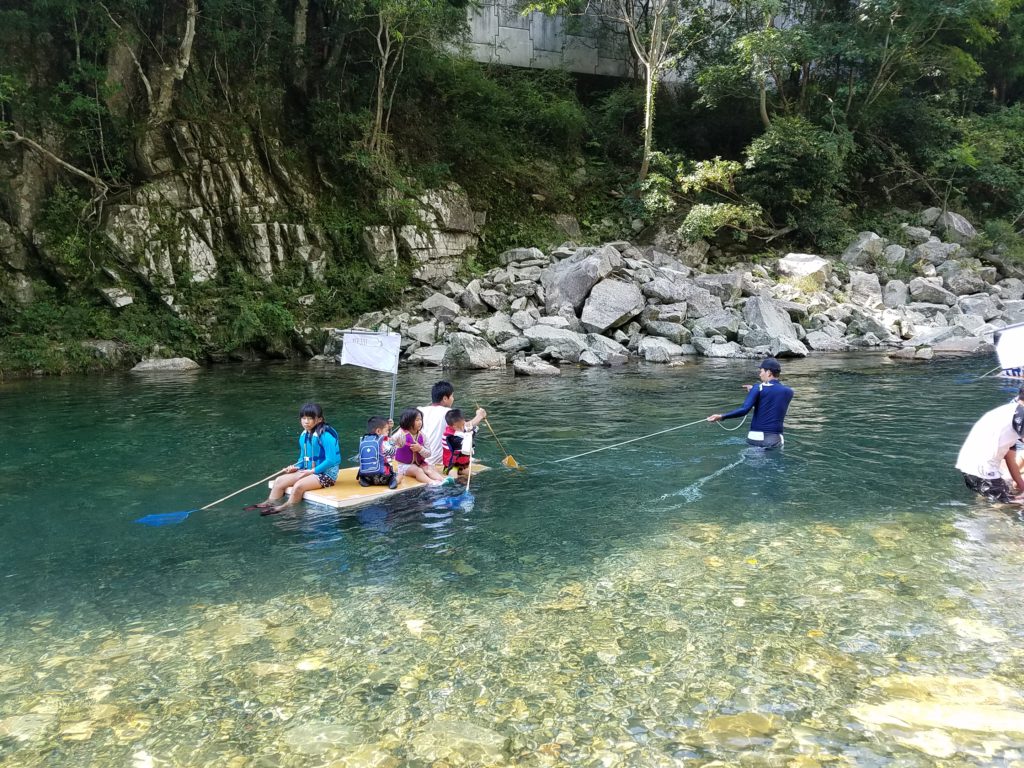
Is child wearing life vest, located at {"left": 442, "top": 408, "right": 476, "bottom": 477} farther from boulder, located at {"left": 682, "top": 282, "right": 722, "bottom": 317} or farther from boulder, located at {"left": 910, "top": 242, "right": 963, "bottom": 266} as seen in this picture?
boulder, located at {"left": 910, "top": 242, "right": 963, "bottom": 266}

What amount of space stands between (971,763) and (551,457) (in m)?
7.16

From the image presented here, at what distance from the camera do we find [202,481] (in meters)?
9.30

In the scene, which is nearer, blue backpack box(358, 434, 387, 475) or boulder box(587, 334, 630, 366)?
blue backpack box(358, 434, 387, 475)

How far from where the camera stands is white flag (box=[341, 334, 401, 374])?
9477mm

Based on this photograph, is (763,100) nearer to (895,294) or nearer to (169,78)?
(895,294)

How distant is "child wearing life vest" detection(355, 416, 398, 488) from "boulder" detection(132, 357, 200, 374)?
16.0 m

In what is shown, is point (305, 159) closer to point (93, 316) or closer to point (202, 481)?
point (93, 316)

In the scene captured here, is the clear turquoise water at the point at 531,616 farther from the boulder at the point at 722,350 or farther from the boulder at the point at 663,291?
the boulder at the point at 663,291

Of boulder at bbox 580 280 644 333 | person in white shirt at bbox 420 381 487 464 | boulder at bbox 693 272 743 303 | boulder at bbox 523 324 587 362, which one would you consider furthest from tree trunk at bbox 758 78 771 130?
person in white shirt at bbox 420 381 487 464

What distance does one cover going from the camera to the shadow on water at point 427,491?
6324 millimetres

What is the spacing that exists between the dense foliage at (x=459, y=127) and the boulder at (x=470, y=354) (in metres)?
6.24

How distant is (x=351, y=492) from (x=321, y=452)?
2.05 feet

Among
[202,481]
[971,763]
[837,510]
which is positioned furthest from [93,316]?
[971,763]

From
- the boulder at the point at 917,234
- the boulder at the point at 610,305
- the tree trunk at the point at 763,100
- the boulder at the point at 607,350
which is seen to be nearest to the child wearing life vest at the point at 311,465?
the boulder at the point at 607,350
